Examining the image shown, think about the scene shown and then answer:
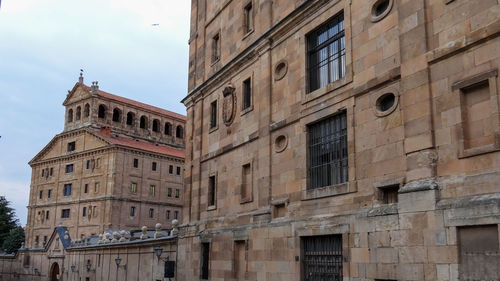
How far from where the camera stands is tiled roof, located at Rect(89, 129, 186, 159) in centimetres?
7115

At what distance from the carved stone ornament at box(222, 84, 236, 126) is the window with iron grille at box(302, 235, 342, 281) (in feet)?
26.2

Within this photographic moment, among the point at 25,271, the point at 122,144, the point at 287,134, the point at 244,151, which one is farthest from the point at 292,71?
the point at 122,144

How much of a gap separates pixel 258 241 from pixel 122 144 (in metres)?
51.7

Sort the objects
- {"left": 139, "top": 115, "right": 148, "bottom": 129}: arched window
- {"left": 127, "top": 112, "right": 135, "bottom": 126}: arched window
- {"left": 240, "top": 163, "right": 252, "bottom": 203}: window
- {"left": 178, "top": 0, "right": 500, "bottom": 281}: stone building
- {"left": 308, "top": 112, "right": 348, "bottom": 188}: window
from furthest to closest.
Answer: {"left": 139, "top": 115, "right": 148, "bottom": 129}: arched window
{"left": 127, "top": 112, "right": 135, "bottom": 126}: arched window
{"left": 240, "top": 163, "right": 252, "bottom": 203}: window
{"left": 308, "top": 112, "right": 348, "bottom": 188}: window
{"left": 178, "top": 0, "right": 500, "bottom": 281}: stone building

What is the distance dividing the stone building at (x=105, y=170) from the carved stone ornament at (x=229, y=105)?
46328mm

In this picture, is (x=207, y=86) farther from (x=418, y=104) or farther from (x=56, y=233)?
(x=56, y=233)

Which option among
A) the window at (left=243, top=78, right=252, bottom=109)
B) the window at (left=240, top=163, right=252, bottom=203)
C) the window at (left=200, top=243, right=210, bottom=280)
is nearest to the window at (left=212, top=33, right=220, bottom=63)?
the window at (left=243, top=78, right=252, bottom=109)

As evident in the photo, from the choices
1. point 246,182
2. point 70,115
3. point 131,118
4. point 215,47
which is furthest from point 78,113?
point 246,182

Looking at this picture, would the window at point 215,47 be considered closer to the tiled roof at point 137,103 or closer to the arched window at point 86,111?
the tiled roof at point 137,103

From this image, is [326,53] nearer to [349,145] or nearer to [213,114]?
[349,145]

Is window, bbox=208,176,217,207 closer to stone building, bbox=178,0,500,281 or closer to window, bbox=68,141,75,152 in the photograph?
stone building, bbox=178,0,500,281

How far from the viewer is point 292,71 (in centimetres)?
2020

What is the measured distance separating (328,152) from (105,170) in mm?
56218

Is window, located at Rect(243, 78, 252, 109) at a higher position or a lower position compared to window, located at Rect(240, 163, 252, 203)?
higher
